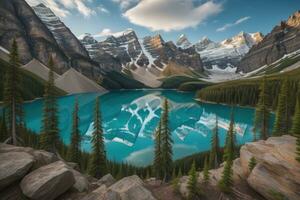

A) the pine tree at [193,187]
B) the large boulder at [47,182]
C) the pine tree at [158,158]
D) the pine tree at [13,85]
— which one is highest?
the pine tree at [13,85]

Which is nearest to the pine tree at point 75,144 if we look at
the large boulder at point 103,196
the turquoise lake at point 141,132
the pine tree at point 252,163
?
the turquoise lake at point 141,132

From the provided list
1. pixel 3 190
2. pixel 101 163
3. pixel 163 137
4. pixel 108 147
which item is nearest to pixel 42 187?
pixel 3 190

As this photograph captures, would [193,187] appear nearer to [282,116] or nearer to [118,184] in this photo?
[118,184]

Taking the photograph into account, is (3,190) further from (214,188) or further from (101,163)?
(101,163)

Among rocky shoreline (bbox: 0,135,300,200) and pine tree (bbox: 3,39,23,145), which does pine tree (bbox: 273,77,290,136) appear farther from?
pine tree (bbox: 3,39,23,145)

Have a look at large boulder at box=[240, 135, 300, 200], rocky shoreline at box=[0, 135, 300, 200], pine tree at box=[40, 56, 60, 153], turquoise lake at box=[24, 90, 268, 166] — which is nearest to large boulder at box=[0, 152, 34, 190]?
rocky shoreline at box=[0, 135, 300, 200]

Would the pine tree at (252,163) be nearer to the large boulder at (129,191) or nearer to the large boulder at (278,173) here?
the large boulder at (278,173)

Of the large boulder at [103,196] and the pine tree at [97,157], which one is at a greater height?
the large boulder at [103,196]
